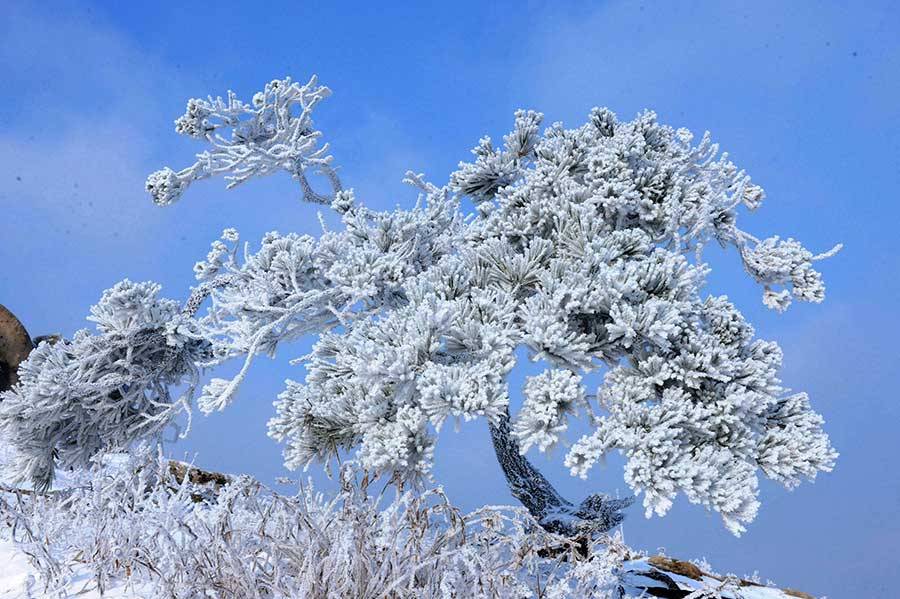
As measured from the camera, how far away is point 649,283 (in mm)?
5055

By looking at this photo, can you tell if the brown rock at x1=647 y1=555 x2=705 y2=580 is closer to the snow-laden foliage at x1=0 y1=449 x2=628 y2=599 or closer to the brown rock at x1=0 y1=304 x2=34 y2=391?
the snow-laden foliage at x1=0 y1=449 x2=628 y2=599

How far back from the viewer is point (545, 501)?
22.6 feet

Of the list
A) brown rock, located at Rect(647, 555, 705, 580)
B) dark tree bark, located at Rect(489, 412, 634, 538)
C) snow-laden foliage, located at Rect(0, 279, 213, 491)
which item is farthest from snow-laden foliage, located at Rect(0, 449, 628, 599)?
brown rock, located at Rect(647, 555, 705, 580)

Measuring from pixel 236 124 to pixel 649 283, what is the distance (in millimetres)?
5983

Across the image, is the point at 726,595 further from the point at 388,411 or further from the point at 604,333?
the point at 388,411

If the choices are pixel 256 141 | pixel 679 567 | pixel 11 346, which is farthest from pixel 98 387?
pixel 11 346

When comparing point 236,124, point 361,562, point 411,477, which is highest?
point 236,124

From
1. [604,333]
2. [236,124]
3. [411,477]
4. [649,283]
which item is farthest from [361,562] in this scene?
[236,124]

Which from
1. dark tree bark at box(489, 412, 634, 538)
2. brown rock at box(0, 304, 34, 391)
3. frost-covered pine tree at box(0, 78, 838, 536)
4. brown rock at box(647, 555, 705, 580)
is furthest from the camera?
brown rock at box(0, 304, 34, 391)

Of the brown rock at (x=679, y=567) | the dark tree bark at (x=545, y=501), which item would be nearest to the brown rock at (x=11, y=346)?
the dark tree bark at (x=545, y=501)

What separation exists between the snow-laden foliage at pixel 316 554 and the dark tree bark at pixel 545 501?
6.48 feet

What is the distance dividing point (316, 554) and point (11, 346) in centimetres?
1255

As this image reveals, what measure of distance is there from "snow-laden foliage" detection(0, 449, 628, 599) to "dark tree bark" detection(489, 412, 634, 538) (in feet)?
6.48

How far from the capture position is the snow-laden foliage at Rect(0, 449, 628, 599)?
3.72 meters
